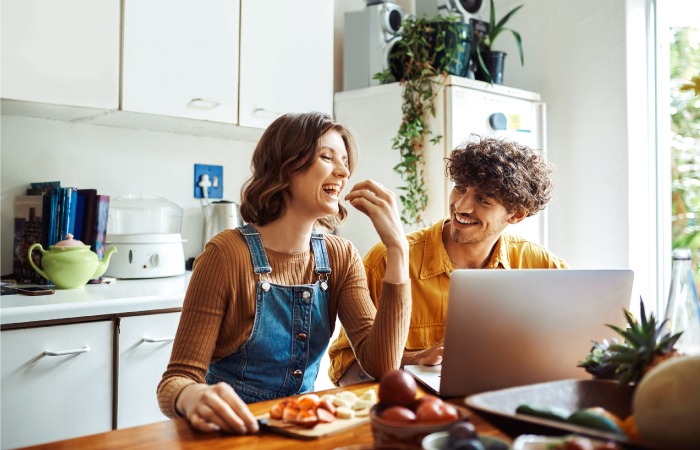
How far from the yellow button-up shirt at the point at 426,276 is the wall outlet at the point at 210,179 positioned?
134 centimetres

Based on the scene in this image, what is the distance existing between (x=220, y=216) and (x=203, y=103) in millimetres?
493

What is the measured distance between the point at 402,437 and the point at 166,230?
6.99 feet

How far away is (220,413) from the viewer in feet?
3.14

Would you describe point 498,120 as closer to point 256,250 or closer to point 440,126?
point 440,126

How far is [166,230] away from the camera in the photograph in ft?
8.99

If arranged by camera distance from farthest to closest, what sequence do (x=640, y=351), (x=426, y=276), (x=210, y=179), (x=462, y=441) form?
1. (x=210, y=179)
2. (x=426, y=276)
3. (x=640, y=351)
4. (x=462, y=441)

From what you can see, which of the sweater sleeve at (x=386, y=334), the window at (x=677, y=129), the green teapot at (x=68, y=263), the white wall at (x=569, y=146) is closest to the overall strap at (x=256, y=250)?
the sweater sleeve at (x=386, y=334)

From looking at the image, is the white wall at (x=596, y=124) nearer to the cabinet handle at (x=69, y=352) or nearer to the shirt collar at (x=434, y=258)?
the shirt collar at (x=434, y=258)

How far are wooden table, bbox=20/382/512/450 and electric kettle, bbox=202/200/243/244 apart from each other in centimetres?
179

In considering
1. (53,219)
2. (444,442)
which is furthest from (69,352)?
(444,442)

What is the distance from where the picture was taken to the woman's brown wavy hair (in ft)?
4.70

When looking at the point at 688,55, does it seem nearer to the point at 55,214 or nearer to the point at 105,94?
the point at 105,94

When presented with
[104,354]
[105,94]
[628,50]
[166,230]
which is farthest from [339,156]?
[628,50]

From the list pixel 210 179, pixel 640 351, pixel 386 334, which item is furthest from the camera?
pixel 210 179
